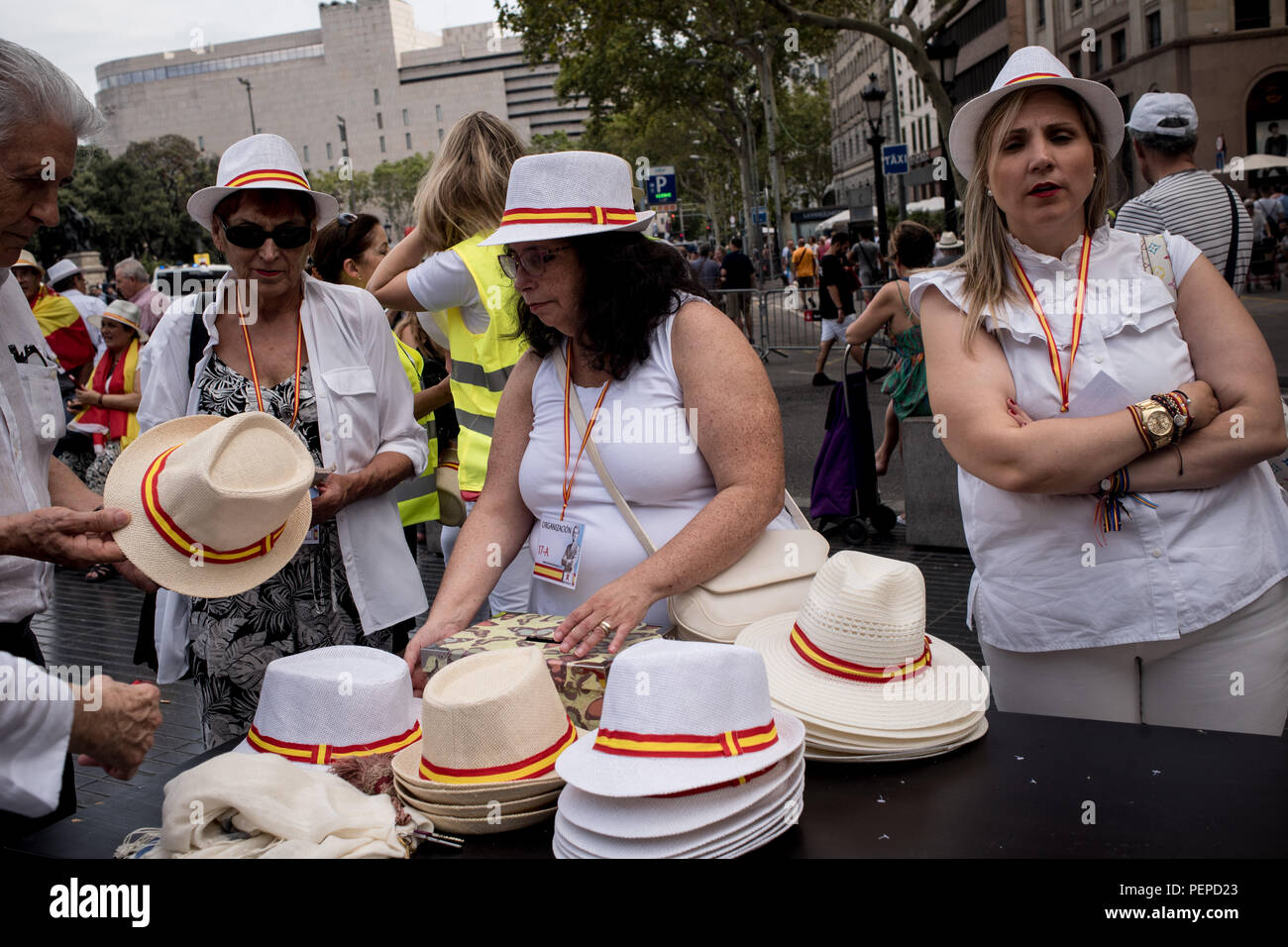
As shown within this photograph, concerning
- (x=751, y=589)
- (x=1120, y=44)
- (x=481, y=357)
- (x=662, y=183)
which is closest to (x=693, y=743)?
(x=751, y=589)

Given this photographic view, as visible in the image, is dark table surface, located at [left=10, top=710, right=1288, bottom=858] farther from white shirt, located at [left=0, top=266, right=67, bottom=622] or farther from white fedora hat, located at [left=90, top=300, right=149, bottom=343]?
white fedora hat, located at [left=90, top=300, right=149, bottom=343]

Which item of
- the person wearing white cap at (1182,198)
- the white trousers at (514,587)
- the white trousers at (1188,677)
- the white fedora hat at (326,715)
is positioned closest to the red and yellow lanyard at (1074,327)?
the white trousers at (1188,677)

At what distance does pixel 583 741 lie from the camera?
6.04 ft

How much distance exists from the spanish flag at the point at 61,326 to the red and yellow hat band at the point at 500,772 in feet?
24.7

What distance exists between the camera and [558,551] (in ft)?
8.67

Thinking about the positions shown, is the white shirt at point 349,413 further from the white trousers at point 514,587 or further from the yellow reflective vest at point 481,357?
the yellow reflective vest at point 481,357

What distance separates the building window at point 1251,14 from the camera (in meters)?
30.8

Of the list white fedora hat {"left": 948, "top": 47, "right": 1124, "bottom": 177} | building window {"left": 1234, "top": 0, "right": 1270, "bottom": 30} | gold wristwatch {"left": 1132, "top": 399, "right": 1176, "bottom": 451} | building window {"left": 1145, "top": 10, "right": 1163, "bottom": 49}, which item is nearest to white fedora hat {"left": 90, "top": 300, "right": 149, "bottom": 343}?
white fedora hat {"left": 948, "top": 47, "right": 1124, "bottom": 177}

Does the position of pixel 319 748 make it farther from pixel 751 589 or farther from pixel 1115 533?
pixel 1115 533

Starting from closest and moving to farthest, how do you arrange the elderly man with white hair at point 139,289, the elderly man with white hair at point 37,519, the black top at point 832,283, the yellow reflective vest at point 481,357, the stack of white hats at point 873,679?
the elderly man with white hair at point 37,519, the stack of white hats at point 873,679, the yellow reflective vest at point 481,357, the elderly man with white hair at point 139,289, the black top at point 832,283

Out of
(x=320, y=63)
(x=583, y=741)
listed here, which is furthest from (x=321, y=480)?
(x=320, y=63)

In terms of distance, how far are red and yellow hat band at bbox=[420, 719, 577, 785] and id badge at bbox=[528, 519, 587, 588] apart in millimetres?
723

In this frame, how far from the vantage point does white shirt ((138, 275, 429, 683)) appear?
3.20 metres
